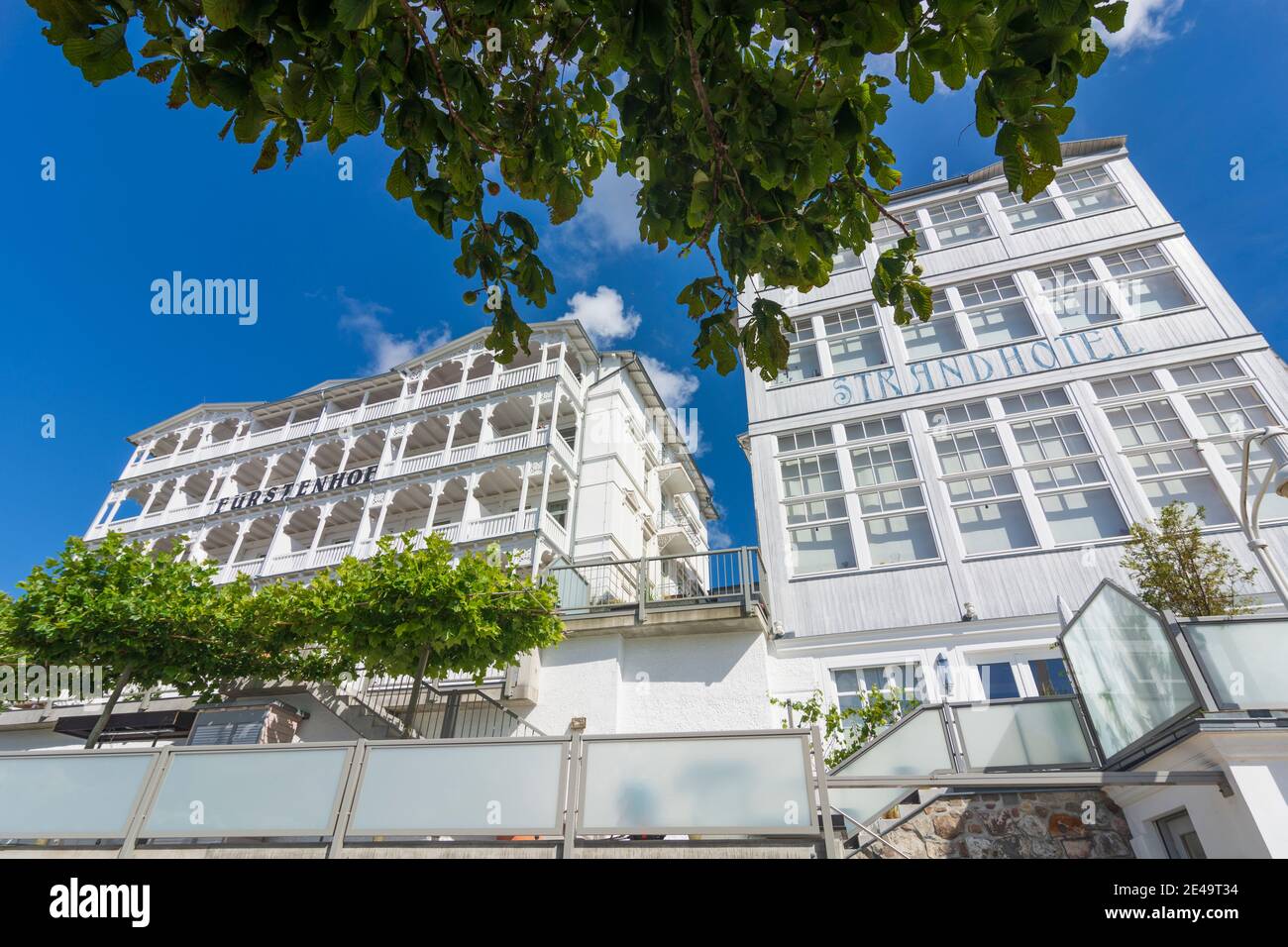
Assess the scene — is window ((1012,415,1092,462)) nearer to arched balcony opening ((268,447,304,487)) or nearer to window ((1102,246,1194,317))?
window ((1102,246,1194,317))

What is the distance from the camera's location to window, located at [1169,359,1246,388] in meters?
11.2

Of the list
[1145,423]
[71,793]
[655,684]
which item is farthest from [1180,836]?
[71,793]

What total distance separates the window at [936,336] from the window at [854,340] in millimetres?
620

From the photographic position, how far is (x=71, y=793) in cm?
570

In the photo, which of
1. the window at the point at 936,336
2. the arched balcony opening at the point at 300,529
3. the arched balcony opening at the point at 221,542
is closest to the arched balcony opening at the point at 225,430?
the arched balcony opening at the point at 221,542

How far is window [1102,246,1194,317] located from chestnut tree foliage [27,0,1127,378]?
12.8 m

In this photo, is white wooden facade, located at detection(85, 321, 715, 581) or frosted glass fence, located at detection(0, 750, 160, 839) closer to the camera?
frosted glass fence, located at detection(0, 750, 160, 839)

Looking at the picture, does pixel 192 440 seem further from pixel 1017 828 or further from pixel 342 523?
pixel 1017 828

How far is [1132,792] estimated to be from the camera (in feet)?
20.8

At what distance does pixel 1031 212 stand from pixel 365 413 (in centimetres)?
2486

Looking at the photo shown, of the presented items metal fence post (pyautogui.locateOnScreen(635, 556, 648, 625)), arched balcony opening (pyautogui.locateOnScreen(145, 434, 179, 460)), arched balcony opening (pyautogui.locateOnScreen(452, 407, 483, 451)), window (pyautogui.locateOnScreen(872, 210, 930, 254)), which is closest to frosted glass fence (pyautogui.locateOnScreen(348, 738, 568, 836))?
metal fence post (pyautogui.locateOnScreen(635, 556, 648, 625))

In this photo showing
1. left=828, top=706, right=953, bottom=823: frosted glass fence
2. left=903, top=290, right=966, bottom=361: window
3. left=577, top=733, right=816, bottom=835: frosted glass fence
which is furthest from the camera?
left=903, top=290, right=966, bottom=361: window

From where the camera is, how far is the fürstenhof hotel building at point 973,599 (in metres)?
5.06
